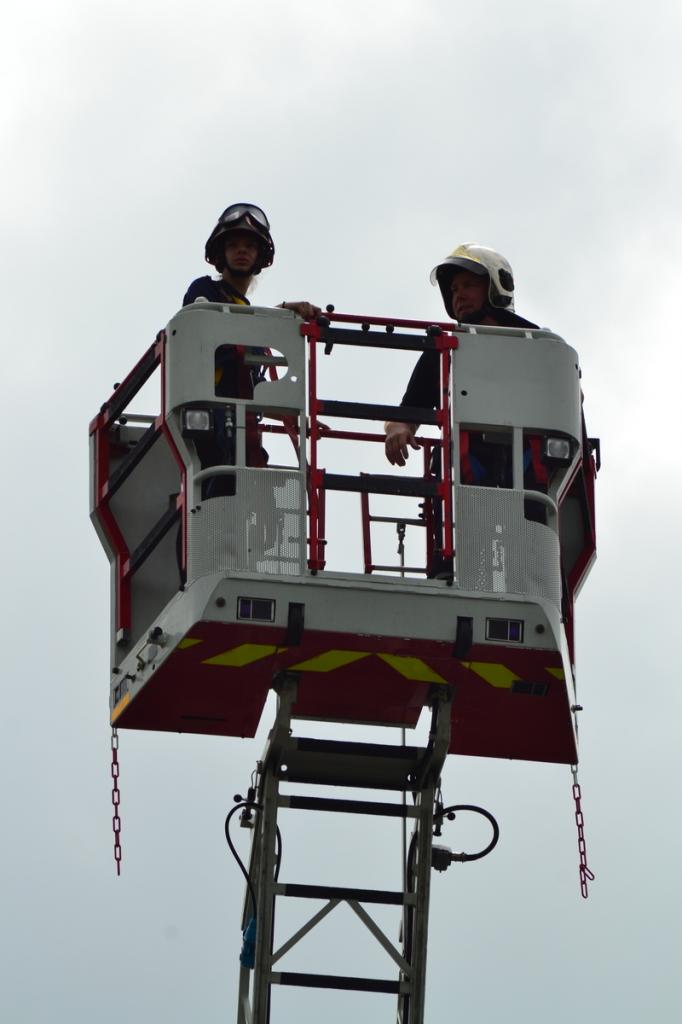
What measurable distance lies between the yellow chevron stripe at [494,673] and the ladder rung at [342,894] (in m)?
1.73

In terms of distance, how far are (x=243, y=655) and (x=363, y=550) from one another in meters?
1.14

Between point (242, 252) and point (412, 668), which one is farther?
point (242, 252)

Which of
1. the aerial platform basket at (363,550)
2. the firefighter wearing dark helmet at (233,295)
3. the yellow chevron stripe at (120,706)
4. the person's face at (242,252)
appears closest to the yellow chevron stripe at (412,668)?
the aerial platform basket at (363,550)

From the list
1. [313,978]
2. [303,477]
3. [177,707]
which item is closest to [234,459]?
[303,477]

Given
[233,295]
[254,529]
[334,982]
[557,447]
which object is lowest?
[334,982]

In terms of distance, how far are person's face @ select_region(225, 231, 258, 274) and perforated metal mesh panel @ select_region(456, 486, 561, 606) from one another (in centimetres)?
281

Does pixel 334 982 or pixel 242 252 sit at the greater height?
pixel 242 252

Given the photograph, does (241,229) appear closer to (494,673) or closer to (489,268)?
(489,268)

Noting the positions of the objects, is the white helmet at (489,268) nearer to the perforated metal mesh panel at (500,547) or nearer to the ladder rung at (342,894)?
the perforated metal mesh panel at (500,547)

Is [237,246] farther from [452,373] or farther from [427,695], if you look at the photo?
[427,695]

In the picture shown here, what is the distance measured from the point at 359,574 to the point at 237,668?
1.15m

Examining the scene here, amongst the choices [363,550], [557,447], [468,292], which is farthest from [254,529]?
[468,292]

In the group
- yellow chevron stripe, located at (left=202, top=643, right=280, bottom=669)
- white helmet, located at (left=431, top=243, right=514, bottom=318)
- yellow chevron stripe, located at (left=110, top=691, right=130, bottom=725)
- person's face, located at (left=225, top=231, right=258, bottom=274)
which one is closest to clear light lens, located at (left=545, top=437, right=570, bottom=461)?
white helmet, located at (left=431, top=243, right=514, bottom=318)

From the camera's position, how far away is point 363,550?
1780 cm
